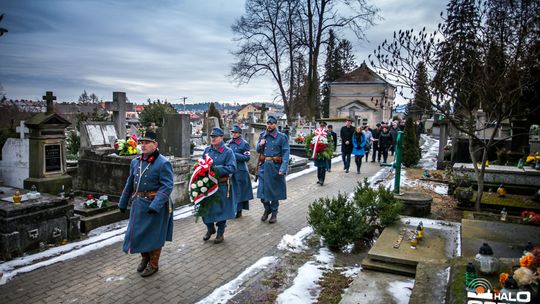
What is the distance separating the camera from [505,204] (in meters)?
→ 8.08

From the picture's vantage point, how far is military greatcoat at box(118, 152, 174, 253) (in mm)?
4984

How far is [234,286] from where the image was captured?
493cm

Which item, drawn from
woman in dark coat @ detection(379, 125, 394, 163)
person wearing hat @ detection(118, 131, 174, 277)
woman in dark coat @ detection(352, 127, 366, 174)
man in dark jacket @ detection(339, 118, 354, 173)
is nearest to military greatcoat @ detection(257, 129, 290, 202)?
person wearing hat @ detection(118, 131, 174, 277)

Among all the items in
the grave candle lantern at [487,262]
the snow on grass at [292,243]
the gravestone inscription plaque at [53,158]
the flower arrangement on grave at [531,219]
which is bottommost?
the snow on grass at [292,243]

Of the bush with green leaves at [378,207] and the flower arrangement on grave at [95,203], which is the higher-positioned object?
the bush with green leaves at [378,207]

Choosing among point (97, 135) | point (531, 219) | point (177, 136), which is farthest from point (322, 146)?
point (97, 135)

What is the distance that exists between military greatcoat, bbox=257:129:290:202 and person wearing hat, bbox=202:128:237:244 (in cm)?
129

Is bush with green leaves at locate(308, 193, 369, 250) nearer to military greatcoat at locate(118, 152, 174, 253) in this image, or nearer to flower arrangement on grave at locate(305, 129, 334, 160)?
military greatcoat at locate(118, 152, 174, 253)

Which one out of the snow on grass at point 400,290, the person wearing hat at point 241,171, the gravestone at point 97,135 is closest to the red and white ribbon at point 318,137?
the person wearing hat at point 241,171

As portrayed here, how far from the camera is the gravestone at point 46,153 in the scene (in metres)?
8.16

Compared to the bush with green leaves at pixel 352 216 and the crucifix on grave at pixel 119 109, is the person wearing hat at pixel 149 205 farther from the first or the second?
the crucifix on grave at pixel 119 109

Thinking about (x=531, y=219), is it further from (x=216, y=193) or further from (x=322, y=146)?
(x=322, y=146)

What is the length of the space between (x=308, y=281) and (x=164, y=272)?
207 centimetres

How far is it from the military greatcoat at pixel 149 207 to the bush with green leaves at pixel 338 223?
2.48m
